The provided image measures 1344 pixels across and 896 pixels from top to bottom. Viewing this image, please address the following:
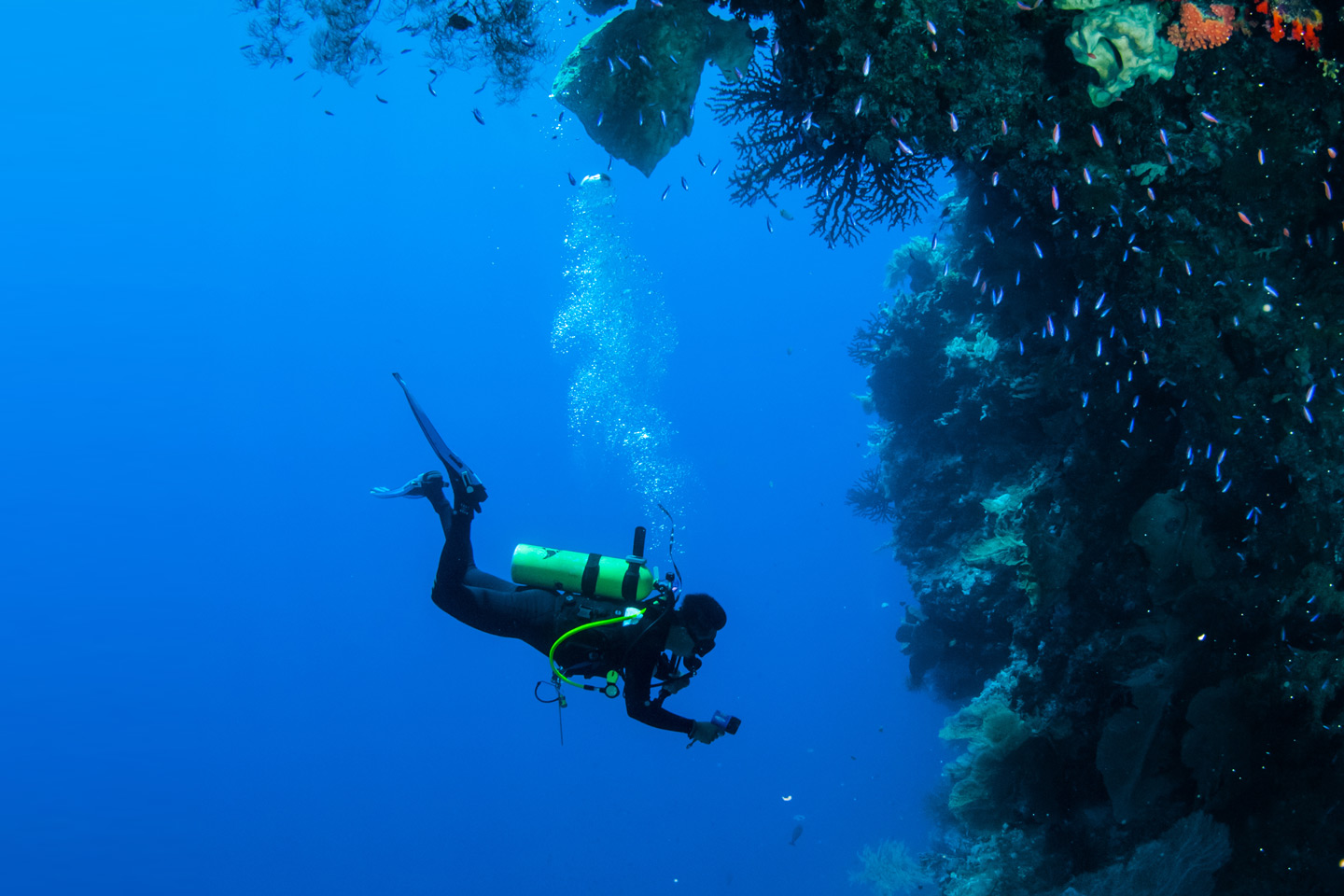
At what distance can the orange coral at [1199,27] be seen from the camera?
432 cm

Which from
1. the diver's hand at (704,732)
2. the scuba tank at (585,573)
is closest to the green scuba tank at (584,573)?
the scuba tank at (585,573)

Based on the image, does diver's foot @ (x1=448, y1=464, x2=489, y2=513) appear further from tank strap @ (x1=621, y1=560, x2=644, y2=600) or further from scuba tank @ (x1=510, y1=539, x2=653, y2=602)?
tank strap @ (x1=621, y1=560, x2=644, y2=600)

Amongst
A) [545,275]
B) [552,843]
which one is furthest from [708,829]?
[545,275]

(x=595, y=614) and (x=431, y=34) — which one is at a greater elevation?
(x=431, y=34)

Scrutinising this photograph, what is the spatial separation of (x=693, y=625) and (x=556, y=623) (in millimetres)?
1360

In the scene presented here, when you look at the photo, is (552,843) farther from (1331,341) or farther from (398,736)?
(1331,341)

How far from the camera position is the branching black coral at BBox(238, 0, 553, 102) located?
20.8ft

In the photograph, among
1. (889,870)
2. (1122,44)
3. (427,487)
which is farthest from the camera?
(889,870)

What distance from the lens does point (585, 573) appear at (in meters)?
5.33

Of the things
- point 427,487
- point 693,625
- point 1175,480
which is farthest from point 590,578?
point 1175,480

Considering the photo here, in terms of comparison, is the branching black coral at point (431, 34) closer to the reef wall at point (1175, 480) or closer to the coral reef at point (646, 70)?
the coral reef at point (646, 70)

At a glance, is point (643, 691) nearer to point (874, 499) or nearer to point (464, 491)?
point (464, 491)

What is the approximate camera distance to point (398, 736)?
257 feet

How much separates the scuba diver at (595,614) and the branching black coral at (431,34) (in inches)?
180
